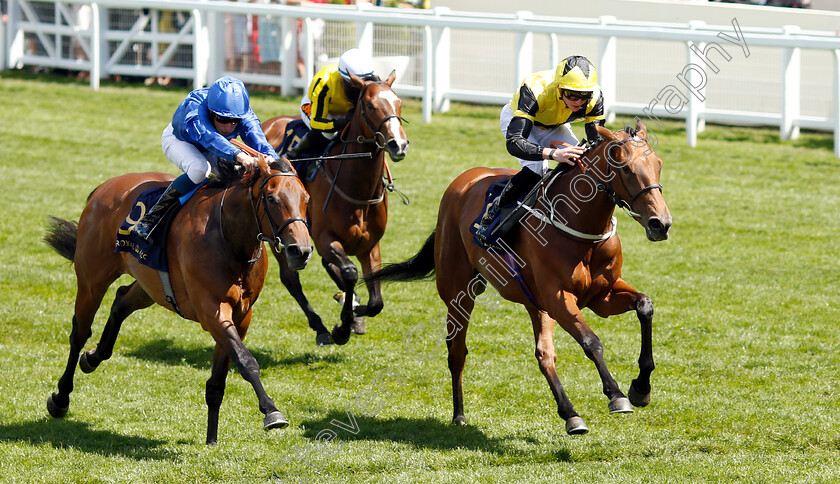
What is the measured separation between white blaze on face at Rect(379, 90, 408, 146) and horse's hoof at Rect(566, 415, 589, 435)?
2.27 meters

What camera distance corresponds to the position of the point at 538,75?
581cm

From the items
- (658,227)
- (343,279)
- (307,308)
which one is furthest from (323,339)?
(658,227)

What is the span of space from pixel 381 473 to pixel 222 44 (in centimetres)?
1181

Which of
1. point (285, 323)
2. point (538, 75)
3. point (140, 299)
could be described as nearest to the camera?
point (538, 75)

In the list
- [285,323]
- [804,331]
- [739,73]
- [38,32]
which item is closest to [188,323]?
[285,323]

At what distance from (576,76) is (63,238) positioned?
11.6ft

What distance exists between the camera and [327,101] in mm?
7496

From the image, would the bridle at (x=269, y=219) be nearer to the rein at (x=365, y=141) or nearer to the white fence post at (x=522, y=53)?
the rein at (x=365, y=141)

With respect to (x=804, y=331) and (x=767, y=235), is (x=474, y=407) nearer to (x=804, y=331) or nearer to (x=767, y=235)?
(x=804, y=331)

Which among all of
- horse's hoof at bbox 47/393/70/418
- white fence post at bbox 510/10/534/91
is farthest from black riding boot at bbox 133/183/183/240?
white fence post at bbox 510/10/534/91

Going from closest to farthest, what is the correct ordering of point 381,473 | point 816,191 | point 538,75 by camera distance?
point 381,473 < point 538,75 < point 816,191

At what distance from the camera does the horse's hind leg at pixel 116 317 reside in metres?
6.20

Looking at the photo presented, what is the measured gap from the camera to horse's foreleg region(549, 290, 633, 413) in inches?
195

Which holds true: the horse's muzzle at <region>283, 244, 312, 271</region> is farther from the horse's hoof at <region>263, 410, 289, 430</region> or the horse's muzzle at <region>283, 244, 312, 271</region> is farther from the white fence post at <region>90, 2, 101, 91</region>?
the white fence post at <region>90, 2, 101, 91</region>
